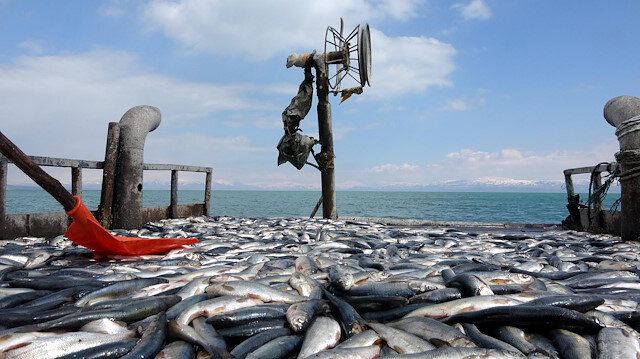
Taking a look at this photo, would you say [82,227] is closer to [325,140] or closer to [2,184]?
[2,184]

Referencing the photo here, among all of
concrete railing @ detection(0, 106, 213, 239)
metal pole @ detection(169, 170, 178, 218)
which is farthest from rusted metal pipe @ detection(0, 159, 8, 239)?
metal pole @ detection(169, 170, 178, 218)

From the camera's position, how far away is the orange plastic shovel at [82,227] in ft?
18.2

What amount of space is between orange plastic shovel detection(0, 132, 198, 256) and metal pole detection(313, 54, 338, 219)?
26.6 feet

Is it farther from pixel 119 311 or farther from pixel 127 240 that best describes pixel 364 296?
pixel 127 240

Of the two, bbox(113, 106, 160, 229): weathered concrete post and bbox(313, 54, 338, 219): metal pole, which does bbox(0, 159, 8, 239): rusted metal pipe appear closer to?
bbox(113, 106, 160, 229): weathered concrete post

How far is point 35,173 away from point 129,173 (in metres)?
5.29

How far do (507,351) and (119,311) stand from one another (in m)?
2.82

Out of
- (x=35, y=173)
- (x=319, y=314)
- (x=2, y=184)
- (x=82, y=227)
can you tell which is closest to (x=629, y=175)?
(x=319, y=314)

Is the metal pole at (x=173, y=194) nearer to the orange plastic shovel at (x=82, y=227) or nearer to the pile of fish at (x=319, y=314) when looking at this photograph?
the orange plastic shovel at (x=82, y=227)

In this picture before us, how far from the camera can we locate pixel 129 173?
10906 millimetres

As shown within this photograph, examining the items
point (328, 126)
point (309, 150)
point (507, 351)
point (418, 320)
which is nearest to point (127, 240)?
point (418, 320)

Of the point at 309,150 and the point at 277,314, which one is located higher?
the point at 309,150

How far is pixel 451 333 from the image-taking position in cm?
299

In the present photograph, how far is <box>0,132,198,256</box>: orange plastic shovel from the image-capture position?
5.55 metres
